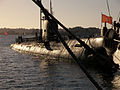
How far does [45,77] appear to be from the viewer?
926 inches

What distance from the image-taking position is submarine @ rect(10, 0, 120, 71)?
800 centimetres

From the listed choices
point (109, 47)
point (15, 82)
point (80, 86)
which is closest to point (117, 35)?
point (109, 47)

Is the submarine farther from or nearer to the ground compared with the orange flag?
nearer to the ground

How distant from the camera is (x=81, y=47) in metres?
33.8

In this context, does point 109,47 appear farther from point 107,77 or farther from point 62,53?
point 62,53

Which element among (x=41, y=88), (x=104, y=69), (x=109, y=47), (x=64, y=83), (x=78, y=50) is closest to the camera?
(x=41, y=88)

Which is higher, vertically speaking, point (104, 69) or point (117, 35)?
point (117, 35)

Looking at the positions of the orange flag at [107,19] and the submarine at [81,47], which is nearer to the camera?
the submarine at [81,47]

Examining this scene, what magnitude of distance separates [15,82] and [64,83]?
16.2ft

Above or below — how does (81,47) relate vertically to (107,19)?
below

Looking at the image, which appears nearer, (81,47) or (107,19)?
(107,19)

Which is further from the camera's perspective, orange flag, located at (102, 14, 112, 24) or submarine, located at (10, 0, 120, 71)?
orange flag, located at (102, 14, 112, 24)

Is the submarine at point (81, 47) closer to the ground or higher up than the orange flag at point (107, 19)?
closer to the ground

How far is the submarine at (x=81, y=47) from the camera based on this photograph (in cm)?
800
